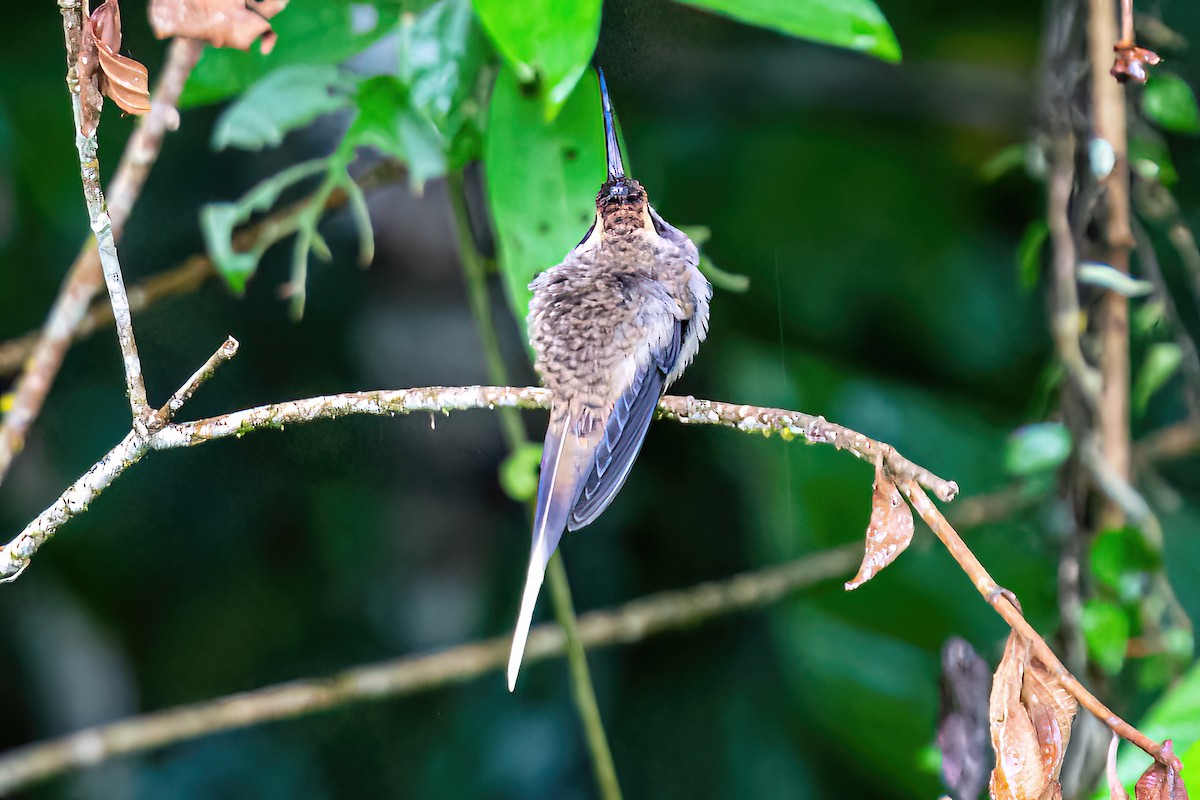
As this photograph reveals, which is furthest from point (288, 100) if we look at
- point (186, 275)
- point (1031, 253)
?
point (1031, 253)

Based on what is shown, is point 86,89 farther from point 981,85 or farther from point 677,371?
point 981,85

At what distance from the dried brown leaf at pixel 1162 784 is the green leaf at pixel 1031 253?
45 centimetres

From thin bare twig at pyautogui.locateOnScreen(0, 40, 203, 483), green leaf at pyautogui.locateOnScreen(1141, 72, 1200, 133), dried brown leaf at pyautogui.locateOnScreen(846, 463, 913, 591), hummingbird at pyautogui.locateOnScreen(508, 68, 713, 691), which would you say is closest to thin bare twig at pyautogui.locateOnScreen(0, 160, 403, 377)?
thin bare twig at pyautogui.locateOnScreen(0, 40, 203, 483)

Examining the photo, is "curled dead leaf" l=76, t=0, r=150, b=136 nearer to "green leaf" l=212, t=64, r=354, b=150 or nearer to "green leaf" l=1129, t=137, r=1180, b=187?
"green leaf" l=212, t=64, r=354, b=150

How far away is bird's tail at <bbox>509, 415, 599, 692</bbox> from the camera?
53 cm

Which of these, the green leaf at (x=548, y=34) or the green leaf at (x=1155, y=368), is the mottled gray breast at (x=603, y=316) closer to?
the green leaf at (x=548, y=34)

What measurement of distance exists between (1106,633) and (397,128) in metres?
0.64

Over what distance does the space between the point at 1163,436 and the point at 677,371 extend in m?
0.53

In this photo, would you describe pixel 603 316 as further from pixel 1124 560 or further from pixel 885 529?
pixel 1124 560

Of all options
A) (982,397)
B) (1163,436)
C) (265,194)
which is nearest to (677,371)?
(265,194)

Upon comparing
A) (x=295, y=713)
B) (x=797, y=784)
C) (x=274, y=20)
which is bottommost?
(x=797, y=784)

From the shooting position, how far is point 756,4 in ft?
1.96

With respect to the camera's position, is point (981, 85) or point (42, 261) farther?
point (981, 85)

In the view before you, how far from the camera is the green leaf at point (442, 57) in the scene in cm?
64
